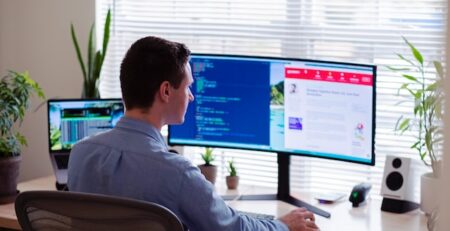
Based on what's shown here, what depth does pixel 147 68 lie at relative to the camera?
6.04 ft

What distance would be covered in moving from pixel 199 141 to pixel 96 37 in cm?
100

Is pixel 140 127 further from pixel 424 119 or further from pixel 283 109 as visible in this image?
pixel 424 119

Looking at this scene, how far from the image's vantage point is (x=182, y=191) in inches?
67.1

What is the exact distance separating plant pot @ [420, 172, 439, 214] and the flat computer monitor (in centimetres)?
23

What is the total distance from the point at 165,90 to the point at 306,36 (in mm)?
1322

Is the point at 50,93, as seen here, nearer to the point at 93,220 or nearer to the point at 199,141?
the point at 199,141

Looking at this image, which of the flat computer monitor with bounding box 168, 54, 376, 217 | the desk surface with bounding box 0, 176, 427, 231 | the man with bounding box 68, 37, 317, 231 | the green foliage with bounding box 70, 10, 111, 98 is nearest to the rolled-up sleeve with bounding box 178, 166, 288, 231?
the man with bounding box 68, 37, 317, 231

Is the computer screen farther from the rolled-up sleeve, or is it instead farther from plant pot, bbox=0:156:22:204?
the rolled-up sleeve

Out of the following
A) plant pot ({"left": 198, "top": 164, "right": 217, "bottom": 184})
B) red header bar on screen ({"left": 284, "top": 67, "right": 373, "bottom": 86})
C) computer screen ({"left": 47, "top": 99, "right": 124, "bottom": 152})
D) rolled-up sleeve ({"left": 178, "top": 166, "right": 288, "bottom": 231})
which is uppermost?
red header bar on screen ({"left": 284, "top": 67, "right": 373, "bottom": 86})

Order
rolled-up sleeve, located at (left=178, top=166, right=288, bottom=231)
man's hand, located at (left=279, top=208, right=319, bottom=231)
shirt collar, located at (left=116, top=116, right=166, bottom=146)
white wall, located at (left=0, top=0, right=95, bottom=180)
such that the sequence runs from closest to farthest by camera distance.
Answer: rolled-up sleeve, located at (left=178, top=166, right=288, bottom=231), shirt collar, located at (left=116, top=116, right=166, bottom=146), man's hand, located at (left=279, top=208, right=319, bottom=231), white wall, located at (left=0, top=0, right=95, bottom=180)

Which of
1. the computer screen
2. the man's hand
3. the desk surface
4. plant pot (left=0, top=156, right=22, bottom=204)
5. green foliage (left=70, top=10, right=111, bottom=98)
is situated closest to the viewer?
the man's hand

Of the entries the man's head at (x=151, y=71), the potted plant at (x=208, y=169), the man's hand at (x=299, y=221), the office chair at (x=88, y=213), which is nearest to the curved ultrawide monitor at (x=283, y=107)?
the potted plant at (x=208, y=169)

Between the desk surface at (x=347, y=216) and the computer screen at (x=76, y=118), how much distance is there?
12.7 inches

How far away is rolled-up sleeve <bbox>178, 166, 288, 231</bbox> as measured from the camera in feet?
5.59
